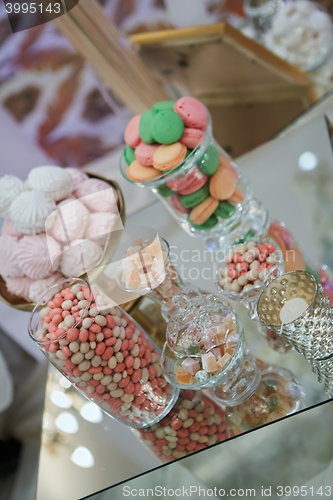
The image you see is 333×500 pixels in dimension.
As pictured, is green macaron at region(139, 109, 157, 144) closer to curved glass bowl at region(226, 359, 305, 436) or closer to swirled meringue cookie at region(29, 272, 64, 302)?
swirled meringue cookie at region(29, 272, 64, 302)

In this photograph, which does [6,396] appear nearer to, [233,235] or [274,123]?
[233,235]

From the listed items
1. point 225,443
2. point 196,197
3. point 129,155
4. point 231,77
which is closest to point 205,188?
point 196,197

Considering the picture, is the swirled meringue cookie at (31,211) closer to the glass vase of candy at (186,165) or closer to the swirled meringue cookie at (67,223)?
the swirled meringue cookie at (67,223)

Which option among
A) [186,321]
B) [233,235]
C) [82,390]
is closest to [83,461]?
[82,390]

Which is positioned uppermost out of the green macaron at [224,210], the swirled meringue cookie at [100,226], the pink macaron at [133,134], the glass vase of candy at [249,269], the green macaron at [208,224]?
the pink macaron at [133,134]

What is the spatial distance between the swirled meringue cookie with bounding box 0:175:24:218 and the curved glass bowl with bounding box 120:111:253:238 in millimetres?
154

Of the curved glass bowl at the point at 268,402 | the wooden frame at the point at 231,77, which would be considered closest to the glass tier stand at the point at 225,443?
the curved glass bowl at the point at 268,402

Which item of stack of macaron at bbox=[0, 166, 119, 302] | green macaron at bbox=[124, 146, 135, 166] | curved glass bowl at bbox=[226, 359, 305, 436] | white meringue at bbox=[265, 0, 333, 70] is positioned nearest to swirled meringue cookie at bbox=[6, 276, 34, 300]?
stack of macaron at bbox=[0, 166, 119, 302]

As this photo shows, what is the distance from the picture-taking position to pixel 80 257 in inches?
24.3

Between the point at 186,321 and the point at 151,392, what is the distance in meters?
0.10

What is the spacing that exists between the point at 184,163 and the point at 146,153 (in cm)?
6

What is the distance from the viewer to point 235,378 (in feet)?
1.90

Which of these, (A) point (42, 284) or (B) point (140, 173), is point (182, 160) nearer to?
(B) point (140, 173)

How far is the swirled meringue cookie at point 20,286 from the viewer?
Answer: 665mm
